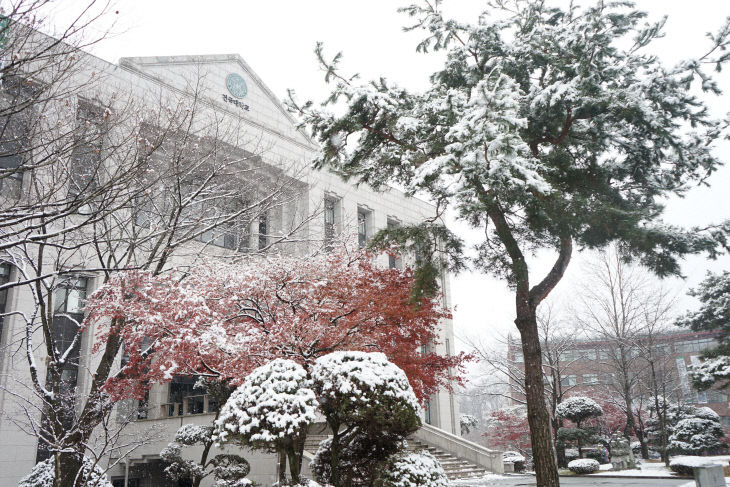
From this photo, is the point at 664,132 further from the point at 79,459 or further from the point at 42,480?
the point at 42,480

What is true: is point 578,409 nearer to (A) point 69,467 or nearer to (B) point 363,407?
→ (B) point 363,407

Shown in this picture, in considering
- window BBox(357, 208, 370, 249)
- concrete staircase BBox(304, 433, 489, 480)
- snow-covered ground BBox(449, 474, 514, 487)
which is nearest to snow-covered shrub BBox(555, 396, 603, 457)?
snow-covered ground BBox(449, 474, 514, 487)

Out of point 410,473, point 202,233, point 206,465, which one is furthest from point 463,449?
point 202,233

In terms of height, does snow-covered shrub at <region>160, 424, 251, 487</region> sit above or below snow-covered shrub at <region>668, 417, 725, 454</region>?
above

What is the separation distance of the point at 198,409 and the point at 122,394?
34.9 feet

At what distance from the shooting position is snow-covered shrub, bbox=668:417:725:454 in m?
20.6

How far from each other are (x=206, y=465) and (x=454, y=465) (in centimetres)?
787

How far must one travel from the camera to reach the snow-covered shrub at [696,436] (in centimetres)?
2056

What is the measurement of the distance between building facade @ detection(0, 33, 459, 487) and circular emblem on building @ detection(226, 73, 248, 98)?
4 cm

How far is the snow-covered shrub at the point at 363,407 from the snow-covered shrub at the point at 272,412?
0.42 meters

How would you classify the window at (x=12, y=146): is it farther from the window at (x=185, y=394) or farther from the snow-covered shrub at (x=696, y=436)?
the snow-covered shrub at (x=696, y=436)

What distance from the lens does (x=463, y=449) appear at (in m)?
17.1

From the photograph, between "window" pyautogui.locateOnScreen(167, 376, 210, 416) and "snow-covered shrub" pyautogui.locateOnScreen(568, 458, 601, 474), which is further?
"window" pyautogui.locateOnScreen(167, 376, 210, 416)

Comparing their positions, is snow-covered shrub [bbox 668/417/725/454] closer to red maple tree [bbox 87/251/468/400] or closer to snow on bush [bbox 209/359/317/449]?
red maple tree [bbox 87/251/468/400]
